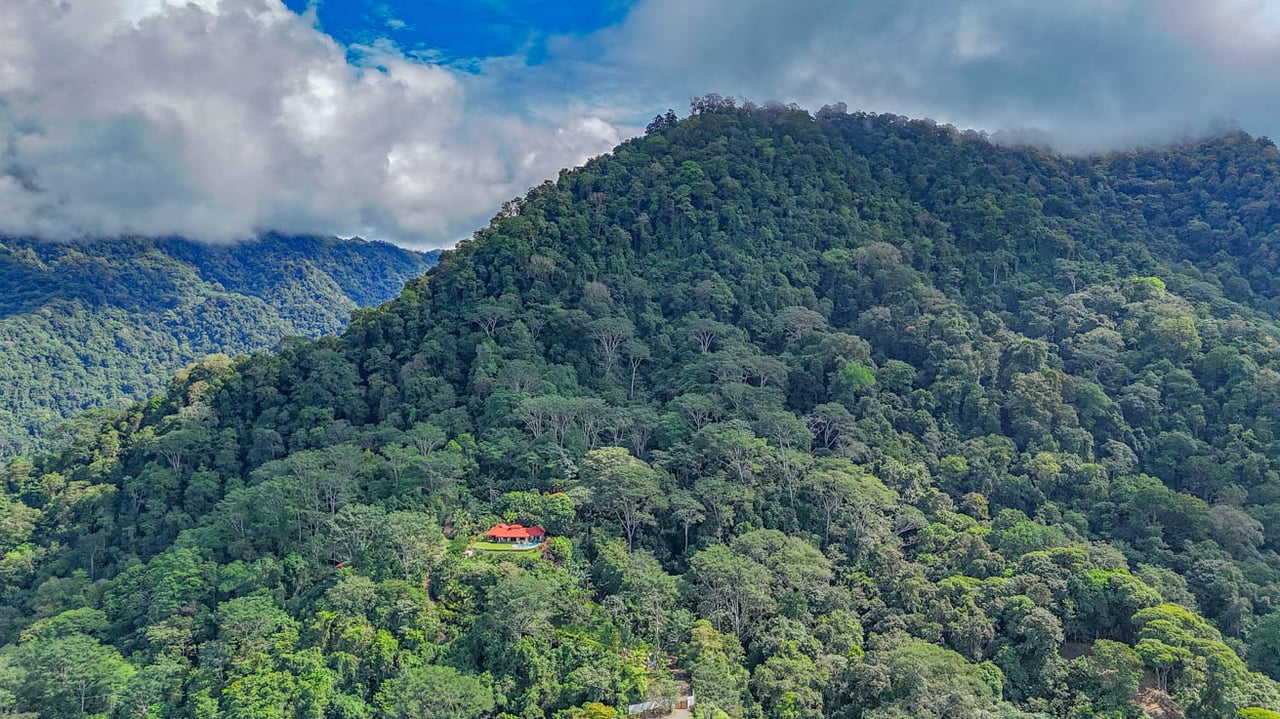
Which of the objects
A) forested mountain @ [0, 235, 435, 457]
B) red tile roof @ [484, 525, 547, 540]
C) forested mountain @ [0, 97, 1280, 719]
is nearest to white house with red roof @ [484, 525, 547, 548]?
red tile roof @ [484, 525, 547, 540]

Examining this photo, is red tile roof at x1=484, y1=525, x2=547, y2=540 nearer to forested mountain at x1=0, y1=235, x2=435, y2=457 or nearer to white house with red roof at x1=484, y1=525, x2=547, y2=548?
white house with red roof at x1=484, y1=525, x2=547, y2=548

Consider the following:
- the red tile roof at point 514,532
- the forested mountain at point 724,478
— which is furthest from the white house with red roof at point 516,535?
the forested mountain at point 724,478

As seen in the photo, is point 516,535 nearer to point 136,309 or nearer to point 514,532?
point 514,532

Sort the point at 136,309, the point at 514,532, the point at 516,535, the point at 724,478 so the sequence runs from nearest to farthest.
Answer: the point at 516,535 → the point at 514,532 → the point at 724,478 → the point at 136,309

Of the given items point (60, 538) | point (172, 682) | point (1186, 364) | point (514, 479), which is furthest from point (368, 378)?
point (1186, 364)

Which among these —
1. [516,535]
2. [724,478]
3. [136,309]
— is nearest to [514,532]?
[516,535]

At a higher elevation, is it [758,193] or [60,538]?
[758,193]

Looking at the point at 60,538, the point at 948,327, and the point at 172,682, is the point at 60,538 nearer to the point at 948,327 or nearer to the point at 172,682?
the point at 172,682
